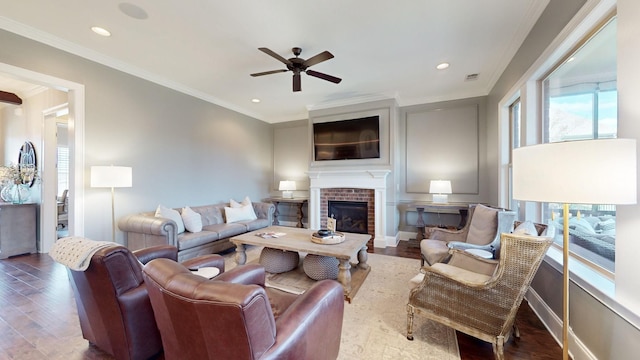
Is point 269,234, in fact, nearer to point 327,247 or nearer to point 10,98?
point 327,247

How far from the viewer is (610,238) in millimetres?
1511

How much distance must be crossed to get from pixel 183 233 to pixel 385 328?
2878mm

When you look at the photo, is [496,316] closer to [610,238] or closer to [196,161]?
[610,238]

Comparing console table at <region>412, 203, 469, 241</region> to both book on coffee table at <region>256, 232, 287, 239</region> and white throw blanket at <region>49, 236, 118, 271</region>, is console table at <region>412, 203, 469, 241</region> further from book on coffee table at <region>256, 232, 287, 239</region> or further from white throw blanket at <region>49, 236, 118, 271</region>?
white throw blanket at <region>49, 236, 118, 271</region>

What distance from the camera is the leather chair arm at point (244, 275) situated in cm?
139

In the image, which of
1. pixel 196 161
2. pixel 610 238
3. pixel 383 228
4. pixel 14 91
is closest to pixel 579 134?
pixel 610 238

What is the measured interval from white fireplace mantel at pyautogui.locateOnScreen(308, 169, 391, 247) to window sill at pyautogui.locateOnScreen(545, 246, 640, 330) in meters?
2.55

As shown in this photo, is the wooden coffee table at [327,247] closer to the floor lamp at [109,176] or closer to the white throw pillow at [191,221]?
the white throw pillow at [191,221]

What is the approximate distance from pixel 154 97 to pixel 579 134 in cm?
496

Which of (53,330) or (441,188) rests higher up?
(441,188)

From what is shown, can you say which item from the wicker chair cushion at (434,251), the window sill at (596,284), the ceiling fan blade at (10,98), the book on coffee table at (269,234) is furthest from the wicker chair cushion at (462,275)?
the ceiling fan blade at (10,98)

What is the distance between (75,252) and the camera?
1334 mm

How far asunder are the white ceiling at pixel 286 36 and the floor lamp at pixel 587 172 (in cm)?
180

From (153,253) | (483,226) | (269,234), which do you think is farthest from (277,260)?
(483,226)
